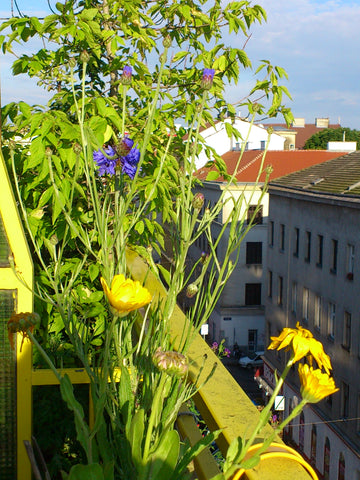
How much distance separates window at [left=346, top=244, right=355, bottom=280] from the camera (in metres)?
17.1

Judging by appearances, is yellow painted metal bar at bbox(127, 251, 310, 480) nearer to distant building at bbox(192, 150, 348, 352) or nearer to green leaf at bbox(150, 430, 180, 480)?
green leaf at bbox(150, 430, 180, 480)

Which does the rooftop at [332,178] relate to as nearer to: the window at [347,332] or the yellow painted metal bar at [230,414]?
the window at [347,332]

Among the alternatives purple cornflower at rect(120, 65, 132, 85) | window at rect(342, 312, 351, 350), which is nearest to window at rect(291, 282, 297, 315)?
window at rect(342, 312, 351, 350)

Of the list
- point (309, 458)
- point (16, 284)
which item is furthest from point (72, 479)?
point (309, 458)

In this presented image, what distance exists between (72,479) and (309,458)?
1931 centimetres

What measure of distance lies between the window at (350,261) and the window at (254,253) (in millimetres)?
10173

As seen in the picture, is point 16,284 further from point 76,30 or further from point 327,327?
point 327,327

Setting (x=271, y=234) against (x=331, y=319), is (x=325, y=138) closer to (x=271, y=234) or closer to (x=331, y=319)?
(x=271, y=234)

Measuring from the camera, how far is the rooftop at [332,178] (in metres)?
18.3

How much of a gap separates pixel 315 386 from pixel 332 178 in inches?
783

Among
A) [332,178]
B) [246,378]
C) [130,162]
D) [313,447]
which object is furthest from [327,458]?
[130,162]

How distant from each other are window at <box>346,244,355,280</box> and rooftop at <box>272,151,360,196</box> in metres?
1.44

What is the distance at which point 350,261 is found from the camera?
1723 centimetres

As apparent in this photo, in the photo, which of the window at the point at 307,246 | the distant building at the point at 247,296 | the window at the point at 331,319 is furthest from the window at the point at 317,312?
the distant building at the point at 247,296
